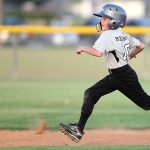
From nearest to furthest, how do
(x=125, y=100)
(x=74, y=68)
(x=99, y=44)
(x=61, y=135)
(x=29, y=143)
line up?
(x=99, y=44)
(x=29, y=143)
(x=61, y=135)
(x=125, y=100)
(x=74, y=68)

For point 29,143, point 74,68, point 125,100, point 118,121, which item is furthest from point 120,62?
point 74,68

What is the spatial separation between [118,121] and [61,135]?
2013mm

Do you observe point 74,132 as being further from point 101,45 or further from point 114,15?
point 114,15

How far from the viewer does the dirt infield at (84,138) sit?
9789mm

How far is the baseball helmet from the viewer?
933cm

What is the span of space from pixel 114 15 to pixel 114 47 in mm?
487

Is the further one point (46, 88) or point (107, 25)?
point (46, 88)

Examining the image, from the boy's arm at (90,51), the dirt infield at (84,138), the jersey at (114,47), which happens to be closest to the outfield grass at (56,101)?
the dirt infield at (84,138)

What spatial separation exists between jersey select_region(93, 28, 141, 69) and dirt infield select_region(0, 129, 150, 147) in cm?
121

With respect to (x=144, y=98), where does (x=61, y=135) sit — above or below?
below

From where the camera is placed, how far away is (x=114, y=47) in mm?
9148

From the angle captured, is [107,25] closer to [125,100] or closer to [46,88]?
[125,100]

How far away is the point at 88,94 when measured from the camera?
939 cm

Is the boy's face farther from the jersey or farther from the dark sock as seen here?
the dark sock
